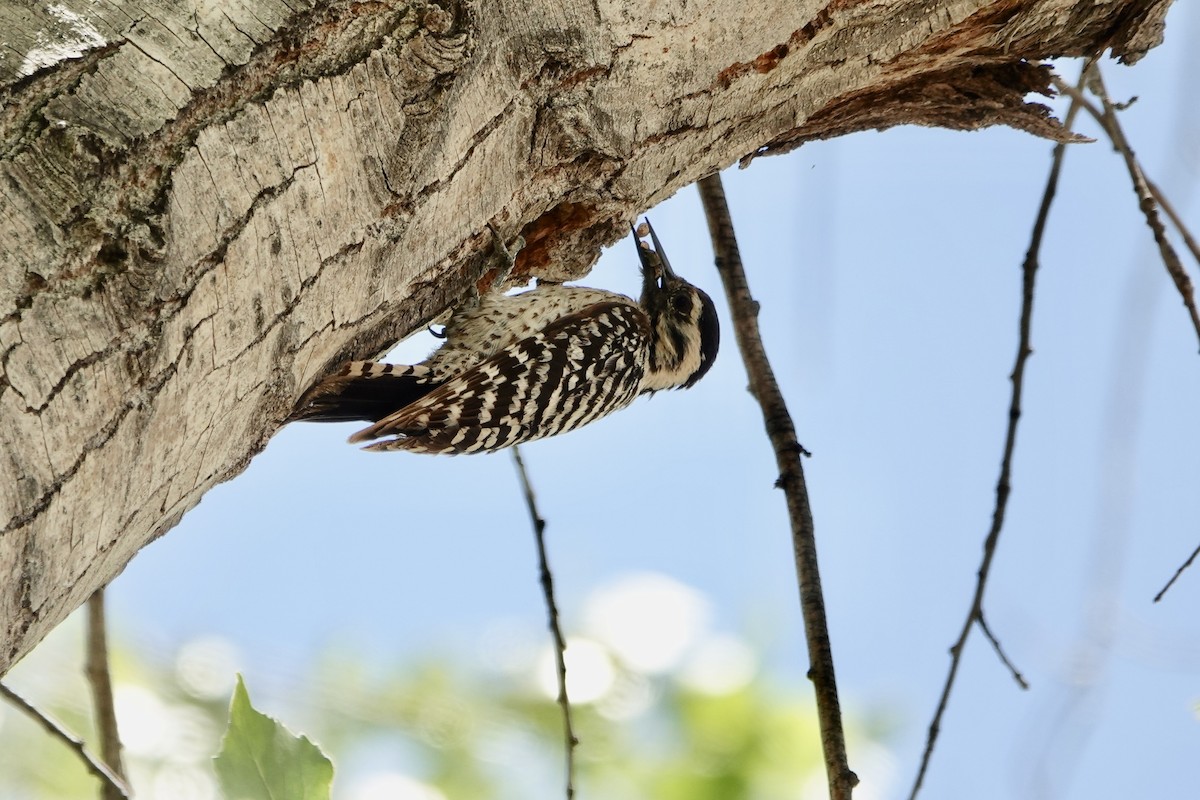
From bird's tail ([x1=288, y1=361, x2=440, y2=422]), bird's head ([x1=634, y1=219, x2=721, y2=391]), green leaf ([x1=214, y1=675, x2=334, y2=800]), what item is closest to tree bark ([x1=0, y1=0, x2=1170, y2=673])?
bird's tail ([x1=288, y1=361, x2=440, y2=422])

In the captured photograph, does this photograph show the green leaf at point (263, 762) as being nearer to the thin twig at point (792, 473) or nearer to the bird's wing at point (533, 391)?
the thin twig at point (792, 473)

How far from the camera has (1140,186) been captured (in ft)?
9.24

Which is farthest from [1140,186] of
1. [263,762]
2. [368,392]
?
[263,762]

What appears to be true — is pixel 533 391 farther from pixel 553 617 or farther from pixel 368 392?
pixel 553 617

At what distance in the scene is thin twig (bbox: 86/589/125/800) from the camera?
7.84 feet

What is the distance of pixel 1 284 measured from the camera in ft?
4.50

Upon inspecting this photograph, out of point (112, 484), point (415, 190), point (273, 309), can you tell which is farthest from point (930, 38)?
point (112, 484)

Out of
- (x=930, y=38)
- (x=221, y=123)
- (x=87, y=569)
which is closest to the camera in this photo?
(x=221, y=123)

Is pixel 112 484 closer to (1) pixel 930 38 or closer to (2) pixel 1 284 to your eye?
(2) pixel 1 284

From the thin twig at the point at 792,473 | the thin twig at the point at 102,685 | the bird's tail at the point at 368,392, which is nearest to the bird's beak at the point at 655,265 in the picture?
the thin twig at the point at 792,473

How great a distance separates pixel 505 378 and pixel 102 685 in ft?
4.32

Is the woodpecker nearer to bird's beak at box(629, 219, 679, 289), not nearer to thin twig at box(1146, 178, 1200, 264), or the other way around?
bird's beak at box(629, 219, 679, 289)

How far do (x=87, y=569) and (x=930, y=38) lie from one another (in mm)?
2005

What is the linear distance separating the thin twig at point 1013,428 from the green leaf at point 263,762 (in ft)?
5.31
